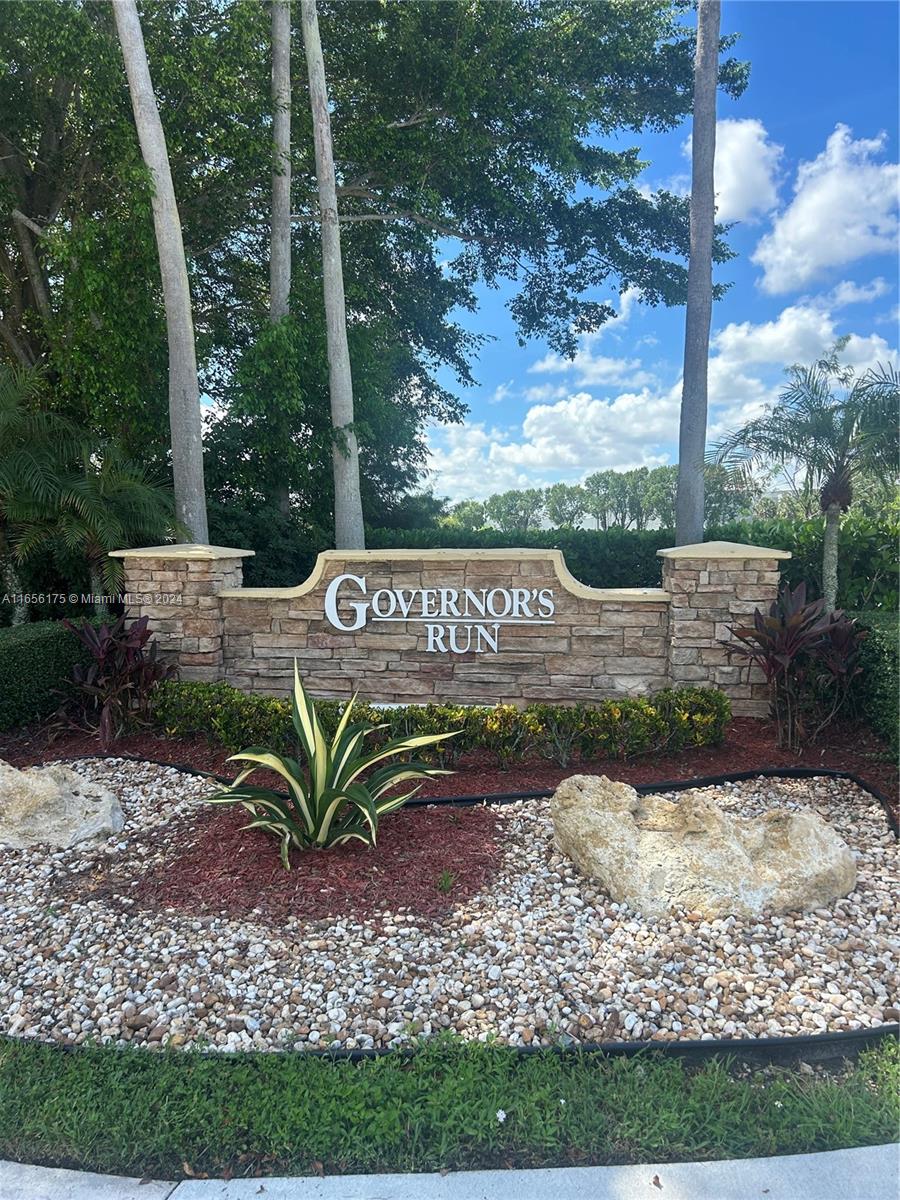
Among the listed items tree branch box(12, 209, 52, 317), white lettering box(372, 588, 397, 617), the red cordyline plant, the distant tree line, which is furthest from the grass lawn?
the distant tree line

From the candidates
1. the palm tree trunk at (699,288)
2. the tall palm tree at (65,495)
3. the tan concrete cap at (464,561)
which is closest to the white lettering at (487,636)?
the tan concrete cap at (464,561)

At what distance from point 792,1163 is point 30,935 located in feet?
9.81

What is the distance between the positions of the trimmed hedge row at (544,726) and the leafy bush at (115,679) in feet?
3.26

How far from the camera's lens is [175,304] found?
8.25 meters

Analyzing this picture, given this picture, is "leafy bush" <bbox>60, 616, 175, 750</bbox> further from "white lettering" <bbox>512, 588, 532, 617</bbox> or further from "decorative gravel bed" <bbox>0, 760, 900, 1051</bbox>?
"white lettering" <bbox>512, 588, 532, 617</bbox>

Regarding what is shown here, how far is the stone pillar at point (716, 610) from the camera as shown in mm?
5523

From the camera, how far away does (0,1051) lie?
2.48 m

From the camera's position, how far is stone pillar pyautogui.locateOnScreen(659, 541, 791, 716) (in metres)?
5.52

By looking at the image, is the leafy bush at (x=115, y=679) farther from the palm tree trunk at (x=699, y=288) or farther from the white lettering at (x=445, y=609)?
the palm tree trunk at (x=699, y=288)

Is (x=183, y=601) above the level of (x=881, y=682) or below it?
above

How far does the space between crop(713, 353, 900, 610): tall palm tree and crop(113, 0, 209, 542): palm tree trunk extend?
6316 millimetres

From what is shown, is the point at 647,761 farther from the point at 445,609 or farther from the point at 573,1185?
the point at 573,1185

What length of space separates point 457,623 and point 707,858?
309 centimetres

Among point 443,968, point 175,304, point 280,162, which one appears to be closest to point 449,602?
point 443,968
